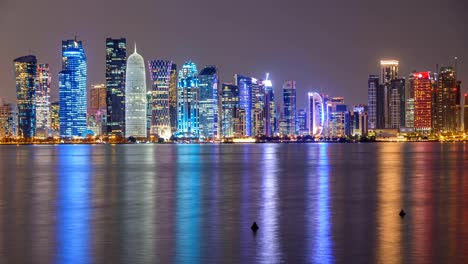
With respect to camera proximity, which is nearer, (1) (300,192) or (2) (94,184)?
(1) (300,192)

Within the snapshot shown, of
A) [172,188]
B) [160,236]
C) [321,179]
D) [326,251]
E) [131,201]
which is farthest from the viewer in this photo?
[321,179]

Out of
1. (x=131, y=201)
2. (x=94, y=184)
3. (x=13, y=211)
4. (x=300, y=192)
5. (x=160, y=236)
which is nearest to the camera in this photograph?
(x=160, y=236)

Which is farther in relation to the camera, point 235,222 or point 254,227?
point 235,222

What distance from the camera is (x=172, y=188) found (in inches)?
2264

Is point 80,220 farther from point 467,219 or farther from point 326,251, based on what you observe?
point 467,219

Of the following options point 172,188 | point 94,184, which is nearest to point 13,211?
point 172,188

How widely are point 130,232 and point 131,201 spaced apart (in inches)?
585

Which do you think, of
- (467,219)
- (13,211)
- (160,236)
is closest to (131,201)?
(13,211)

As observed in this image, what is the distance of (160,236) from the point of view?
30.4 meters

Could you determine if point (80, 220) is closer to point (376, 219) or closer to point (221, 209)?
point (221, 209)

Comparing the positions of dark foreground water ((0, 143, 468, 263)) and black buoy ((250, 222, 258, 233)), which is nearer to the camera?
dark foreground water ((0, 143, 468, 263))

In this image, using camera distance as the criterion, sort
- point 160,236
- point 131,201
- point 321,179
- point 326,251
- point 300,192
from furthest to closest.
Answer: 1. point 321,179
2. point 300,192
3. point 131,201
4. point 160,236
5. point 326,251

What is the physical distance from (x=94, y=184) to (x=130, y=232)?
32.1 metres

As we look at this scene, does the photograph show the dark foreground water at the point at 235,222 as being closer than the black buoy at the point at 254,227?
Yes
